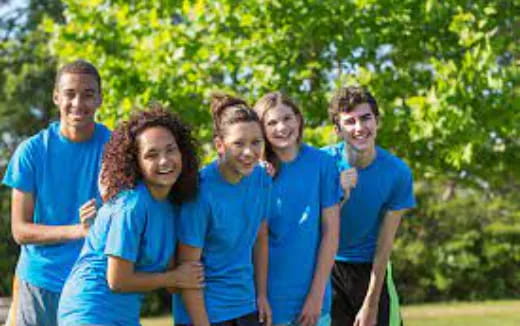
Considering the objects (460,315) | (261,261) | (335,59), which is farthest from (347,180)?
(460,315)

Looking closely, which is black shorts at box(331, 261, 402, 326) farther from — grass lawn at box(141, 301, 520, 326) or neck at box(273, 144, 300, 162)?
grass lawn at box(141, 301, 520, 326)

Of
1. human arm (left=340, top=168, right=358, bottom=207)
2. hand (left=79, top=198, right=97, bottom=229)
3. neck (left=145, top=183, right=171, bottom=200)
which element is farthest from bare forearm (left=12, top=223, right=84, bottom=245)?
human arm (left=340, top=168, right=358, bottom=207)

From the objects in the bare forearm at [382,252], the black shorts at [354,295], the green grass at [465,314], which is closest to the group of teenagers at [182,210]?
the bare forearm at [382,252]

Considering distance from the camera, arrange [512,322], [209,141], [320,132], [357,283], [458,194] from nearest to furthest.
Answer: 1. [357,283]
2. [320,132]
3. [209,141]
4. [512,322]
5. [458,194]

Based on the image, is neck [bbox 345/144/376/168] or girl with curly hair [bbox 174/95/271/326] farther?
neck [bbox 345/144/376/168]

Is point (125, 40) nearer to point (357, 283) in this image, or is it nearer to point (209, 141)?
point (209, 141)

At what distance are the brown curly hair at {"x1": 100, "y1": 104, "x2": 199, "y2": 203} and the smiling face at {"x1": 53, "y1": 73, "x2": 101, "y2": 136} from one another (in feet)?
1.54

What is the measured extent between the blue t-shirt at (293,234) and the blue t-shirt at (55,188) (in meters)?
0.81

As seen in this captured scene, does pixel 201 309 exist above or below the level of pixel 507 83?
below

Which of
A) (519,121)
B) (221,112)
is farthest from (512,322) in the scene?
(221,112)

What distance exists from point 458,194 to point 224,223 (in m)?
20.8

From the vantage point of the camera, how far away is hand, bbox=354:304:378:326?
5.33 m

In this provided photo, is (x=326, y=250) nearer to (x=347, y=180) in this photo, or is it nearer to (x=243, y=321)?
(x=347, y=180)

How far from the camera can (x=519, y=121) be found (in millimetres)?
11422
